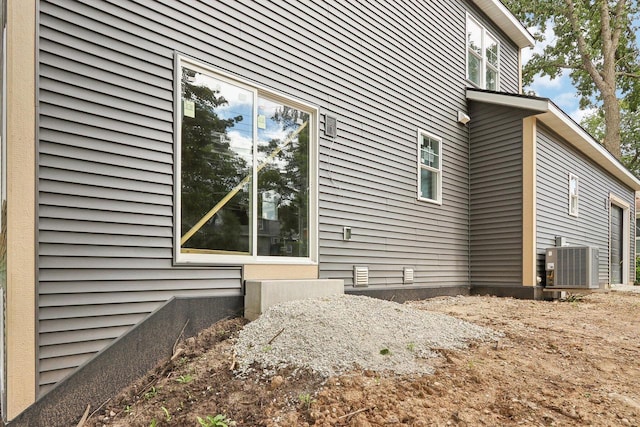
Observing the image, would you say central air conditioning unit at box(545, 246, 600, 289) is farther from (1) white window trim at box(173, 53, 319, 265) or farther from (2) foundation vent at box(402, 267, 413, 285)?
(1) white window trim at box(173, 53, 319, 265)

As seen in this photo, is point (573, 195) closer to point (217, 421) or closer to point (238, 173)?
point (238, 173)

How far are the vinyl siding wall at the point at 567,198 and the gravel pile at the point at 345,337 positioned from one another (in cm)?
486

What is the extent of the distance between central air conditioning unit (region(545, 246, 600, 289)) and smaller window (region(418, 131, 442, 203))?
7.95 ft

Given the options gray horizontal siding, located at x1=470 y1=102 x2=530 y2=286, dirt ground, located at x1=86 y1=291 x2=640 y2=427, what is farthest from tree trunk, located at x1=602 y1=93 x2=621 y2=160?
dirt ground, located at x1=86 y1=291 x2=640 y2=427

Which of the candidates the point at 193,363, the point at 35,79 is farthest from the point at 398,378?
the point at 35,79

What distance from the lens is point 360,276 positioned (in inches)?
221

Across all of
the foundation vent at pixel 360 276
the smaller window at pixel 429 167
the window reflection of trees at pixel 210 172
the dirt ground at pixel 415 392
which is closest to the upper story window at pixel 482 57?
the smaller window at pixel 429 167

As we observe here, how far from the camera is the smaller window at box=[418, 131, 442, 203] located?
714cm

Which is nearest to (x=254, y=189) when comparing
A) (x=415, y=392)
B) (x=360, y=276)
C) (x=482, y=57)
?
(x=360, y=276)

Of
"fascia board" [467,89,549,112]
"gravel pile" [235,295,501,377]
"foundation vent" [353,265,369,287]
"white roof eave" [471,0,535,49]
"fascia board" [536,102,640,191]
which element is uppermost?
"white roof eave" [471,0,535,49]

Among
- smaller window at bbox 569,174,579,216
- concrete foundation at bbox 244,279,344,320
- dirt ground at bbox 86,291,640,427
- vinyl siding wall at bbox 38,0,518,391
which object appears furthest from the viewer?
smaller window at bbox 569,174,579,216

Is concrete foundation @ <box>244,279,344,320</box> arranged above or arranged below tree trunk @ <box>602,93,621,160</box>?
below

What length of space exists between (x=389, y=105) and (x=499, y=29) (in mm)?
5067

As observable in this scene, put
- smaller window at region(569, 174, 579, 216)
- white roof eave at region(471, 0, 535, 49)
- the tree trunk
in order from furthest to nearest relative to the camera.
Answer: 1. the tree trunk
2. smaller window at region(569, 174, 579, 216)
3. white roof eave at region(471, 0, 535, 49)
